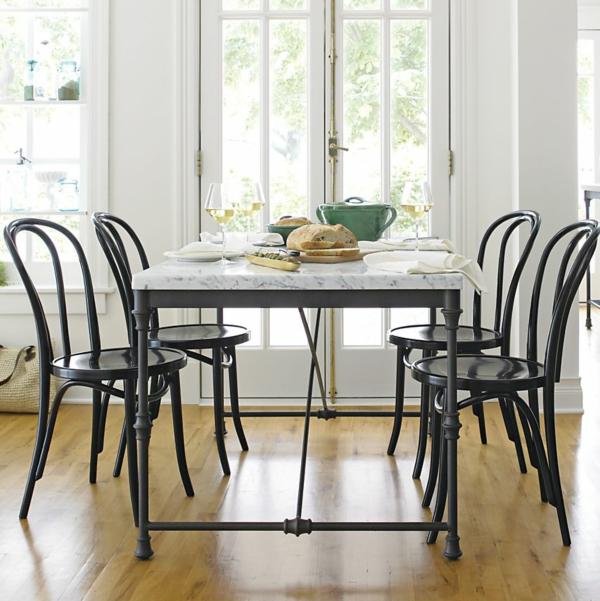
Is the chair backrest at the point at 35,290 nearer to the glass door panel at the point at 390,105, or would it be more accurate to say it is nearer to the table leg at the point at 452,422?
the table leg at the point at 452,422

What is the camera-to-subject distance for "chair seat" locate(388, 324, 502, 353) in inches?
135

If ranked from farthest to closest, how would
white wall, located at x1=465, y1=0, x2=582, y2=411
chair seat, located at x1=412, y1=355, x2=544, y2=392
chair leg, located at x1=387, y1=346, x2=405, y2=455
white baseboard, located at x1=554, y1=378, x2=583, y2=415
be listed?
white baseboard, located at x1=554, y1=378, x2=583, y2=415 → white wall, located at x1=465, y1=0, x2=582, y2=411 → chair leg, located at x1=387, y1=346, x2=405, y2=455 → chair seat, located at x1=412, y1=355, x2=544, y2=392

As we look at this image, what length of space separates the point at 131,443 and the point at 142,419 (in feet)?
0.76

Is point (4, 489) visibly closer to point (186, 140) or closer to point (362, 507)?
point (362, 507)

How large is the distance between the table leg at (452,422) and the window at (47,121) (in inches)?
102

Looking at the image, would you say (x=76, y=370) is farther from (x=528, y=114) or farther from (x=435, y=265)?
(x=528, y=114)

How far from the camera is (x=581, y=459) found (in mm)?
3756

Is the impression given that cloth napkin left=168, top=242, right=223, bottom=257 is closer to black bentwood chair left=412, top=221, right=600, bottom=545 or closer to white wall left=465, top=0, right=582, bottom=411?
black bentwood chair left=412, top=221, right=600, bottom=545

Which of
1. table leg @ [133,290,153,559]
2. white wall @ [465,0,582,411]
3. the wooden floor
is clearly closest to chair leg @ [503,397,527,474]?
the wooden floor

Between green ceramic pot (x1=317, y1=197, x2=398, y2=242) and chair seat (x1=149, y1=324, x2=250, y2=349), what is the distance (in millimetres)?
567

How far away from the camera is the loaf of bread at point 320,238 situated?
2932 millimetres

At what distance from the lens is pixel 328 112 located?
471cm

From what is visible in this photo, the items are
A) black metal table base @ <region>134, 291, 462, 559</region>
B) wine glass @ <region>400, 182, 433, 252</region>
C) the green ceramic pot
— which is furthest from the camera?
the green ceramic pot

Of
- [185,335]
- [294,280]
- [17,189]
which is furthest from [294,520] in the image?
[17,189]
